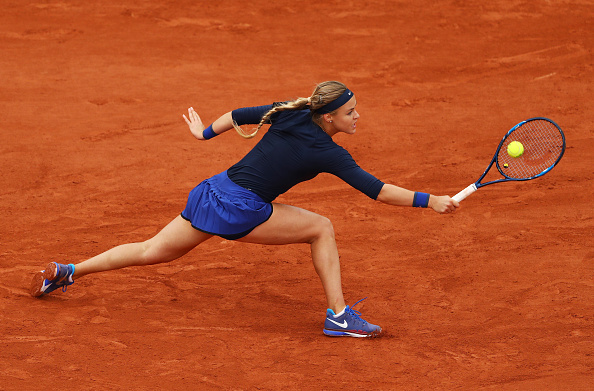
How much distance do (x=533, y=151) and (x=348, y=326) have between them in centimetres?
186

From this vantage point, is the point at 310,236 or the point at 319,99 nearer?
the point at 319,99

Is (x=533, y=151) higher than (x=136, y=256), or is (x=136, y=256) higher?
(x=533, y=151)

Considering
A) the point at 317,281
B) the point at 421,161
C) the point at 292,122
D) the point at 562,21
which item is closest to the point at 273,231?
the point at 292,122

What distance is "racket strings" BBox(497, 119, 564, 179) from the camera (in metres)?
5.16

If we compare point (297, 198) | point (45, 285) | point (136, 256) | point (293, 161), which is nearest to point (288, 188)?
point (293, 161)

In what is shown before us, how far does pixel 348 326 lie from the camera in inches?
183

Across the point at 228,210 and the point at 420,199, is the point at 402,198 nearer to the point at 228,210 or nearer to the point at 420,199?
the point at 420,199

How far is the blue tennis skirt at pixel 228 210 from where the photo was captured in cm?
452

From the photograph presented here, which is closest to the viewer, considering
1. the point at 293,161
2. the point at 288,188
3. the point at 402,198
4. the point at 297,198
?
the point at 402,198

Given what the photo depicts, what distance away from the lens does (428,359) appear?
437cm

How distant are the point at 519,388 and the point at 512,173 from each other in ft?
5.69

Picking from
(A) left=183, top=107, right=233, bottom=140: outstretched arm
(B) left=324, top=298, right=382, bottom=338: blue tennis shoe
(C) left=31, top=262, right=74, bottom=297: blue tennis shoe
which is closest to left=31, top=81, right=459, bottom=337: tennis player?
(B) left=324, top=298, right=382, bottom=338: blue tennis shoe

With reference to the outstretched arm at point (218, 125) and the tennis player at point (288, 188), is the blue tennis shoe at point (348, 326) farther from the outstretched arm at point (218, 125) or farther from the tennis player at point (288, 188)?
the outstretched arm at point (218, 125)

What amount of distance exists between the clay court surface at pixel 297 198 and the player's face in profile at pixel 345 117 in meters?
1.33
